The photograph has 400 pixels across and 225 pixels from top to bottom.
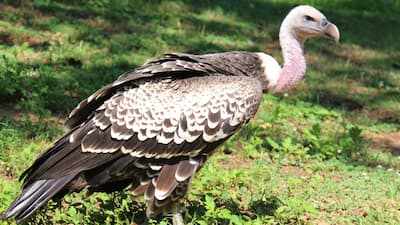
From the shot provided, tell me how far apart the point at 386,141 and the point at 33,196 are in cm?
396

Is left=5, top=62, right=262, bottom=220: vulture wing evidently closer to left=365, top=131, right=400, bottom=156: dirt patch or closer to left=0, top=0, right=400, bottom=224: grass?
left=0, top=0, right=400, bottom=224: grass

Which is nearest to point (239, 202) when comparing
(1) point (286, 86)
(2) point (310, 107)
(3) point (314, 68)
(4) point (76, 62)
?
(1) point (286, 86)

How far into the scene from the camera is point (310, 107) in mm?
7785

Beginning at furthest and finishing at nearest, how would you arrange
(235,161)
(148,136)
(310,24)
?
(235,161), (310,24), (148,136)

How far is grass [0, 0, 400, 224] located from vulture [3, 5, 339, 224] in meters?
0.31

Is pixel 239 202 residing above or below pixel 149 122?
below

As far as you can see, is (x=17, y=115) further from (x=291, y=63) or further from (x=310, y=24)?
(x=310, y=24)

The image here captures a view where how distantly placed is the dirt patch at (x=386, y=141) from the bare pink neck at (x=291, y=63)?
2.05 meters

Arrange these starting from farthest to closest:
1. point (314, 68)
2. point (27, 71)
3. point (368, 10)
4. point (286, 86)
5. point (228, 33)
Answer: point (368, 10) → point (228, 33) → point (314, 68) → point (27, 71) → point (286, 86)

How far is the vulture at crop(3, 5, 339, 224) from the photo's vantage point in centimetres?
459

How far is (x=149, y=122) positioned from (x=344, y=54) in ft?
20.1

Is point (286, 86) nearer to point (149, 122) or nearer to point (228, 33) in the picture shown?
point (149, 122)

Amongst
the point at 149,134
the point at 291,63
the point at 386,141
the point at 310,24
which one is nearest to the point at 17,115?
the point at 149,134

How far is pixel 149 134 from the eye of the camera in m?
4.64
